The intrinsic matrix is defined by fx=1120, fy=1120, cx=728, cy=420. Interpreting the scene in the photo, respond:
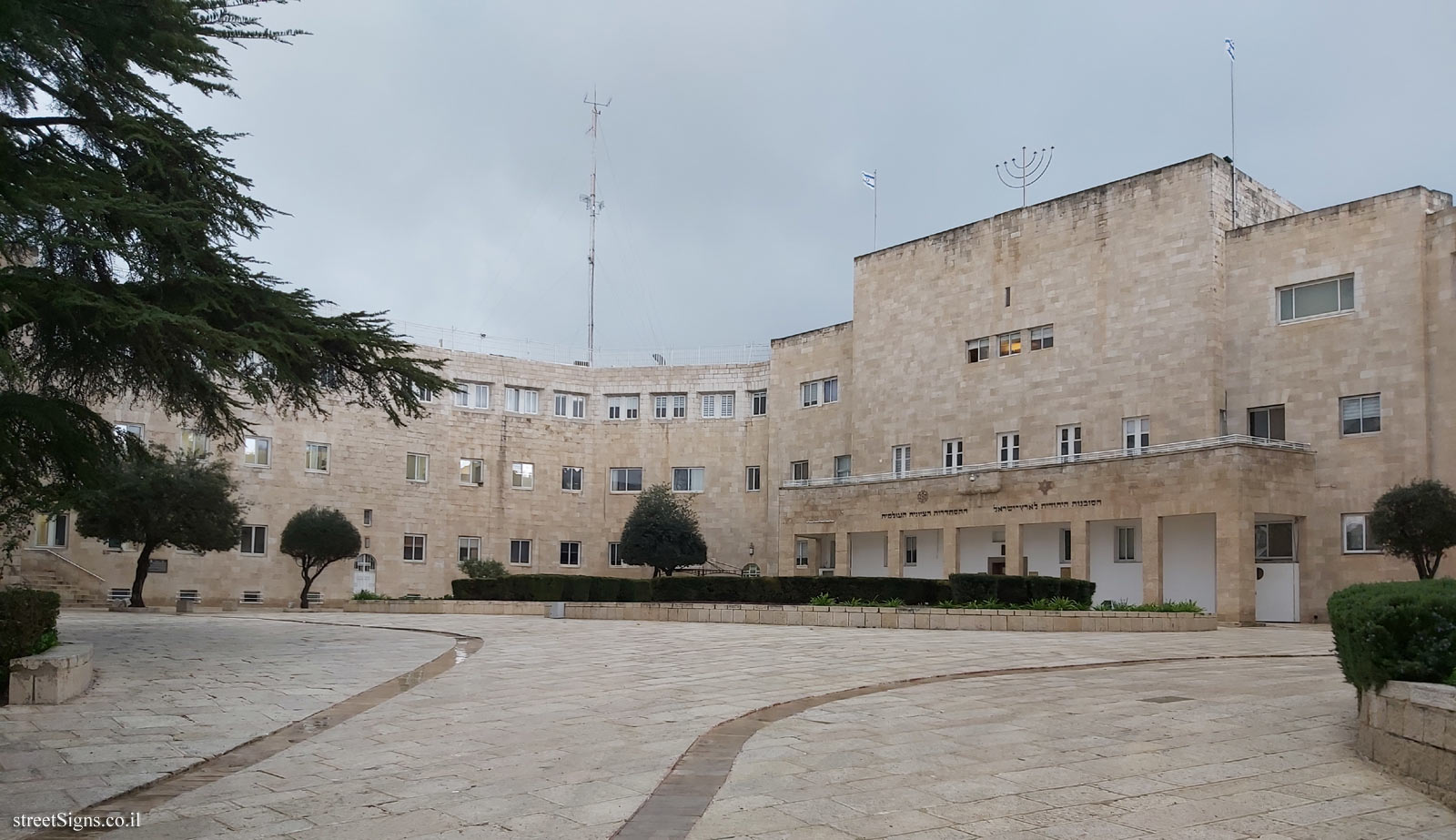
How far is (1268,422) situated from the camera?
29703mm

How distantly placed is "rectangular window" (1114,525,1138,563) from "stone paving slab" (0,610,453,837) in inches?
781

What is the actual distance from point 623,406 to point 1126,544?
77.2ft

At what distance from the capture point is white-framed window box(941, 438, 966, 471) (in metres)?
36.6

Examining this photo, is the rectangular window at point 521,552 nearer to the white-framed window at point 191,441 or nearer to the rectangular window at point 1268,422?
the white-framed window at point 191,441

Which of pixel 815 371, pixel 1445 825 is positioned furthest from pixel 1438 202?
pixel 1445 825

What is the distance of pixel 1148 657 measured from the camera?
48.6 feet

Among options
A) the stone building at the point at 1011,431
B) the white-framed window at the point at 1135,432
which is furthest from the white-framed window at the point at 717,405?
the white-framed window at the point at 1135,432

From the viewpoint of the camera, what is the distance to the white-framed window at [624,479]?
47.6 meters

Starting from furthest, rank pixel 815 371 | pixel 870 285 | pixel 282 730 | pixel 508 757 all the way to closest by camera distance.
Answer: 1. pixel 815 371
2. pixel 870 285
3. pixel 282 730
4. pixel 508 757

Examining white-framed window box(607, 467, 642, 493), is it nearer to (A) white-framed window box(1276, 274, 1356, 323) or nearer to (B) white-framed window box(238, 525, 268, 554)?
(B) white-framed window box(238, 525, 268, 554)

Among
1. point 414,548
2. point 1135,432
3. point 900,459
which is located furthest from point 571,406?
point 1135,432

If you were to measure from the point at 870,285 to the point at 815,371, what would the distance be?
4.90 metres

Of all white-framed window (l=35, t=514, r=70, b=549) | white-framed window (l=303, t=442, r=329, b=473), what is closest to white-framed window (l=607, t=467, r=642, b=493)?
white-framed window (l=303, t=442, r=329, b=473)

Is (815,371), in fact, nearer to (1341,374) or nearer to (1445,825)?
(1341,374)
